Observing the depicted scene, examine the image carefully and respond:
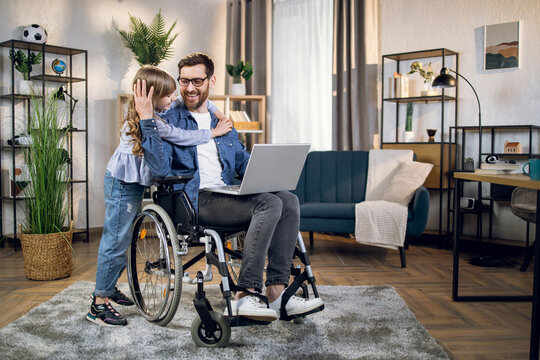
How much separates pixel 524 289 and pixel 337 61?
2797 millimetres

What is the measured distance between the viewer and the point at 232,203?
2.13 m

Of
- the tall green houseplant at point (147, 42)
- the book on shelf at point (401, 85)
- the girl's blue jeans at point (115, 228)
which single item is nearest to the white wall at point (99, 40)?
the tall green houseplant at point (147, 42)

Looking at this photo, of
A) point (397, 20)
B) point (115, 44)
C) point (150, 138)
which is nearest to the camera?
point (150, 138)

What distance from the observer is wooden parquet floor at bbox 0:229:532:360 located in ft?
7.07

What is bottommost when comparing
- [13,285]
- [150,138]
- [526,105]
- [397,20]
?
[13,285]

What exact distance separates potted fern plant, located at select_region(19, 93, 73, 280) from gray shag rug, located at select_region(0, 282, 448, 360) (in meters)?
0.56

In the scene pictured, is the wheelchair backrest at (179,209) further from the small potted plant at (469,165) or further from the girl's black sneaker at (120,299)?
the small potted plant at (469,165)

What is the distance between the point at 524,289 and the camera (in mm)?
2953

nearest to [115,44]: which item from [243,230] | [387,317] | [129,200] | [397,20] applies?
[397,20]

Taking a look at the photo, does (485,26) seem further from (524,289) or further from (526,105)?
(524,289)

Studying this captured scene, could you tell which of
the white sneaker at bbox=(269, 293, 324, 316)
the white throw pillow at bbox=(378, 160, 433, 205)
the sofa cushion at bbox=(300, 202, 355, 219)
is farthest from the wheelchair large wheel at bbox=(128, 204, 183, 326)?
the white throw pillow at bbox=(378, 160, 433, 205)

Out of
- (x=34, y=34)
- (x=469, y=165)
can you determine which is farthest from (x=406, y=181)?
(x=34, y=34)

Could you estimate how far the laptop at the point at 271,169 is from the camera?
1972mm

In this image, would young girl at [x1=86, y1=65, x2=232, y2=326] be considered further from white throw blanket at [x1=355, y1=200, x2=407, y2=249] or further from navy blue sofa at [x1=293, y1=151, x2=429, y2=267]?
navy blue sofa at [x1=293, y1=151, x2=429, y2=267]
